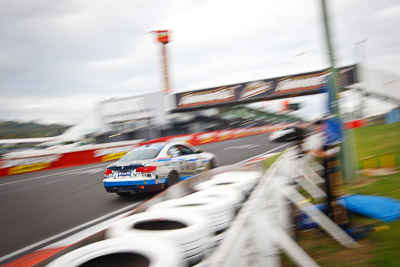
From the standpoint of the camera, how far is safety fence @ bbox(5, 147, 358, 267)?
7.25 feet

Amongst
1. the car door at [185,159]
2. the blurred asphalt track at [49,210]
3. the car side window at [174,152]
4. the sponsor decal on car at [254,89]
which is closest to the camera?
the blurred asphalt track at [49,210]

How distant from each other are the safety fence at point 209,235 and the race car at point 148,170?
269 centimetres

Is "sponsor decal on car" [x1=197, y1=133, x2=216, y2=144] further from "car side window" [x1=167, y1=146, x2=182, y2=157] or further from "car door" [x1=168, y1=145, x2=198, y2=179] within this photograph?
"car side window" [x1=167, y1=146, x2=182, y2=157]

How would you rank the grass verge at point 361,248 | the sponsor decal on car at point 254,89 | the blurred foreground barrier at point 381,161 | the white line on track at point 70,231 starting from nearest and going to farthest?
1. the grass verge at point 361,248
2. the white line on track at point 70,231
3. the blurred foreground barrier at point 381,161
4. the sponsor decal on car at point 254,89

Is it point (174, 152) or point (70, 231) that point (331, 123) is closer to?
point (70, 231)

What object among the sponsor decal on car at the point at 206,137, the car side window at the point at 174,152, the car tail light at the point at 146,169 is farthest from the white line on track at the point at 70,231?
the sponsor decal on car at the point at 206,137

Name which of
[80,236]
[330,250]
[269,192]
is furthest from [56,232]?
[330,250]

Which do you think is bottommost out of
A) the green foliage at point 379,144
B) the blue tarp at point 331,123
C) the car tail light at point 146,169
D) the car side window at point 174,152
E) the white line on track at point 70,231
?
the white line on track at point 70,231

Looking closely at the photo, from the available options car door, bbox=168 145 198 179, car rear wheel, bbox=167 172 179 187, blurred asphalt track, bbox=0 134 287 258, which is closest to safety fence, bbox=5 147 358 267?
blurred asphalt track, bbox=0 134 287 258

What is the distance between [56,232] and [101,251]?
3.47 meters

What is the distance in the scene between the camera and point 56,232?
549 cm

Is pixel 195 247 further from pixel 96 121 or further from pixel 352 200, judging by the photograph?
pixel 96 121

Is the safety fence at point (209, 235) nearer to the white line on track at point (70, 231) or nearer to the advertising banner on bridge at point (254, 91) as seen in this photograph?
the white line on track at point (70, 231)

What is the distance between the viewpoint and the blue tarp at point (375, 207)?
12.8 feet
